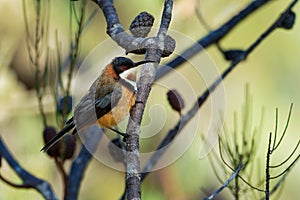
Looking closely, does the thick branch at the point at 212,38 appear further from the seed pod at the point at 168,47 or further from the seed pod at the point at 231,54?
the seed pod at the point at 168,47

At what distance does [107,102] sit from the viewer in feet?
5.04

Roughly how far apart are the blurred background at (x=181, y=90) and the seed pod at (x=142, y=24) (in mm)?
629

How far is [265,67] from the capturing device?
2303 millimetres

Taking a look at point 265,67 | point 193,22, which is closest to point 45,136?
point 193,22

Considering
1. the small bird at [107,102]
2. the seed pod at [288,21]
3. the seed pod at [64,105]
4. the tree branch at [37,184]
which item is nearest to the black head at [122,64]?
the small bird at [107,102]

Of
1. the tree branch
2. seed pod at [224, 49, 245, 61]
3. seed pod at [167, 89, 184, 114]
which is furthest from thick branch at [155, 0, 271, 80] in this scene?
the tree branch

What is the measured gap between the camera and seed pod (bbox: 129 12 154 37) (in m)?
1.23

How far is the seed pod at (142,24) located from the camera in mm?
1230

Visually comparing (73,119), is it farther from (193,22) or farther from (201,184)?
(193,22)

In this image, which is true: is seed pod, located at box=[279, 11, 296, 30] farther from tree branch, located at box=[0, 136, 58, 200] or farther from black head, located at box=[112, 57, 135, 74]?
tree branch, located at box=[0, 136, 58, 200]

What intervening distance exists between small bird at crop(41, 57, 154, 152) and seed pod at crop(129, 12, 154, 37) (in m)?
0.16

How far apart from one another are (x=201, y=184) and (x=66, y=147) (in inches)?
27.6

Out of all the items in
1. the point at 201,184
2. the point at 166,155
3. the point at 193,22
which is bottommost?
the point at 201,184

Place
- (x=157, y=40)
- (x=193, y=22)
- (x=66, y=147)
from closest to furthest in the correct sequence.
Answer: (x=157, y=40), (x=66, y=147), (x=193, y=22)
